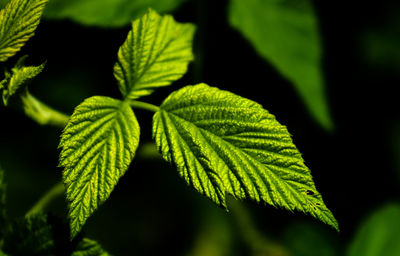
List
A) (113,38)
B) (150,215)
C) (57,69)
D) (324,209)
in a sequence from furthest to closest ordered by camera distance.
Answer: (150,215) → (57,69) → (113,38) → (324,209)

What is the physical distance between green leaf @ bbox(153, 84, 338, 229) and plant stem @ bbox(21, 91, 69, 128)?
0.32m

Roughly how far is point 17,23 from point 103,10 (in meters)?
0.57

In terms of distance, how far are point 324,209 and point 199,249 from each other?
4.95 feet

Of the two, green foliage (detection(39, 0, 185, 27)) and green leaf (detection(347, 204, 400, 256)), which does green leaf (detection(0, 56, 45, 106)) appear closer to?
green foliage (detection(39, 0, 185, 27))

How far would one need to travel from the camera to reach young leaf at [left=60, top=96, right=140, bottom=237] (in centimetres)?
70

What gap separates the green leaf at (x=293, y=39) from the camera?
1406 mm

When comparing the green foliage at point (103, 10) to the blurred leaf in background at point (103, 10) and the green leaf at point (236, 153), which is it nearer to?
the blurred leaf in background at point (103, 10)

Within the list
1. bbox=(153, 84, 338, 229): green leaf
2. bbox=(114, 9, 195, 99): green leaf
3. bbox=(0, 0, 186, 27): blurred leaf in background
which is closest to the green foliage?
bbox=(0, 0, 186, 27): blurred leaf in background

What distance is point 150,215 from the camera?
2.56 m

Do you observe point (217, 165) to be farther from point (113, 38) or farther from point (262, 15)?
point (113, 38)

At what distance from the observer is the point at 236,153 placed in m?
0.76

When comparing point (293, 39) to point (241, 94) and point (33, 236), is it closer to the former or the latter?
point (241, 94)

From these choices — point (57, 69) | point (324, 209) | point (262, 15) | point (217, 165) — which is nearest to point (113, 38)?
point (57, 69)

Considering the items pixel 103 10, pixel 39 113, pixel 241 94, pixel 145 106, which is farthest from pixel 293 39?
pixel 39 113
